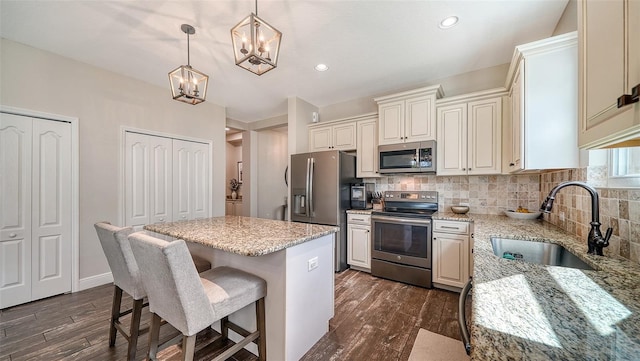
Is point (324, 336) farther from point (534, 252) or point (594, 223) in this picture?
point (594, 223)

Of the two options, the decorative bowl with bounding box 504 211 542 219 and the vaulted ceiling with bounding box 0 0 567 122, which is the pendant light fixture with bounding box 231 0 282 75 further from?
the decorative bowl with bounding box 504 211 542 219

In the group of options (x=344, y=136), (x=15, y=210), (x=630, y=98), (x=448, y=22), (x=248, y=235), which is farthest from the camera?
(x=344, y=136)

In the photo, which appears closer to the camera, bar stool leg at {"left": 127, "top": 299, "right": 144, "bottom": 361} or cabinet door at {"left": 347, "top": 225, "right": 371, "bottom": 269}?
bar stool leg at {"left": 127, "top": 299, "right": 144, "bottom": 361}

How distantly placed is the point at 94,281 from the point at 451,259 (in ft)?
14.0

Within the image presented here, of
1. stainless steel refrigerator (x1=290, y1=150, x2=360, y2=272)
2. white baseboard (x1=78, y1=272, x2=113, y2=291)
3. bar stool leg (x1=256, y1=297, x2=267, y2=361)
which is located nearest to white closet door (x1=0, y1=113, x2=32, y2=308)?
white baseboard (x1=78, y1=272, x2=113, y2=291)

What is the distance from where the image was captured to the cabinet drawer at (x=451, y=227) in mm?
2627

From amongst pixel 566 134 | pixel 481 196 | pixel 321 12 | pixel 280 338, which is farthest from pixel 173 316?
pixel 481 196

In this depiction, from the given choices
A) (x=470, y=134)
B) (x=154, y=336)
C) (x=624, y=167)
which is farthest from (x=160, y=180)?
(x=624, y=167)

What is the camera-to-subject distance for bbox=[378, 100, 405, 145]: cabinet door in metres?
3.20

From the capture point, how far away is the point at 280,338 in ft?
5.20

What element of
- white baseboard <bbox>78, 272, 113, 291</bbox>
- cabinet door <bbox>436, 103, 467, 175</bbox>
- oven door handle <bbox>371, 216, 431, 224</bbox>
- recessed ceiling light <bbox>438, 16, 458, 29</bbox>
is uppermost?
recessed ceiling light <bbox>438, 16, 458, 29</bbox>

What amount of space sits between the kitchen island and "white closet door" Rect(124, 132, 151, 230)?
64.1 inches

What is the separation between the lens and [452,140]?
2951 mm

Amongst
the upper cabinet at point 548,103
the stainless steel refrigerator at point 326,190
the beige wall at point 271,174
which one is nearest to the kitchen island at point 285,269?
the stainless steel refrigerator at point 326,190
